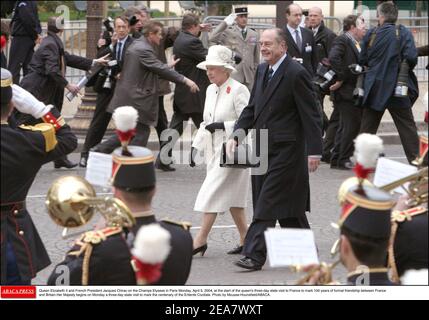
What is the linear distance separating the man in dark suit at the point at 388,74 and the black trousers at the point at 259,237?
413 cm

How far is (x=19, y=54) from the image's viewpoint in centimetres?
1495

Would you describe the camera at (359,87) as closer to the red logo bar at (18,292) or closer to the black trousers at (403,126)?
the black trousers at (403,126)

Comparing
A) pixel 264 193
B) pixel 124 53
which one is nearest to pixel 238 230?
pixel 264 193

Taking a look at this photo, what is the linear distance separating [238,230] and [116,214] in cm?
465

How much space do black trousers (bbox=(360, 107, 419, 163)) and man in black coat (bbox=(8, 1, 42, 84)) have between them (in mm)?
4630

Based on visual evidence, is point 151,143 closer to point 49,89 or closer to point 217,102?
point 49,89

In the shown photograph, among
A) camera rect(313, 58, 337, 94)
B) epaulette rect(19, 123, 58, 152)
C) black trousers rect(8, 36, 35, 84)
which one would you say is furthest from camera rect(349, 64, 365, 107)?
epaulette rect(19, 123, 58, 152)

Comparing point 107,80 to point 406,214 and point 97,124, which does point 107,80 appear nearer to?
point 97,124

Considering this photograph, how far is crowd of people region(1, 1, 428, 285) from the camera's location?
15.5 feet

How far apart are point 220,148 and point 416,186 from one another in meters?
4.12

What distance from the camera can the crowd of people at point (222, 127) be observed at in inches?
186

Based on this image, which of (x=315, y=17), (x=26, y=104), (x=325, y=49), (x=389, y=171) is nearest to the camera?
(x=389, y=171)

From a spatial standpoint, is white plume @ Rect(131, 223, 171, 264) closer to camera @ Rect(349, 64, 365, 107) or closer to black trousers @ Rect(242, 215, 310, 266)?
black trousers @ Rect(242, 215, 310, 266)

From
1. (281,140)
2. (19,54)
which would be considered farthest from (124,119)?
(19,54)
